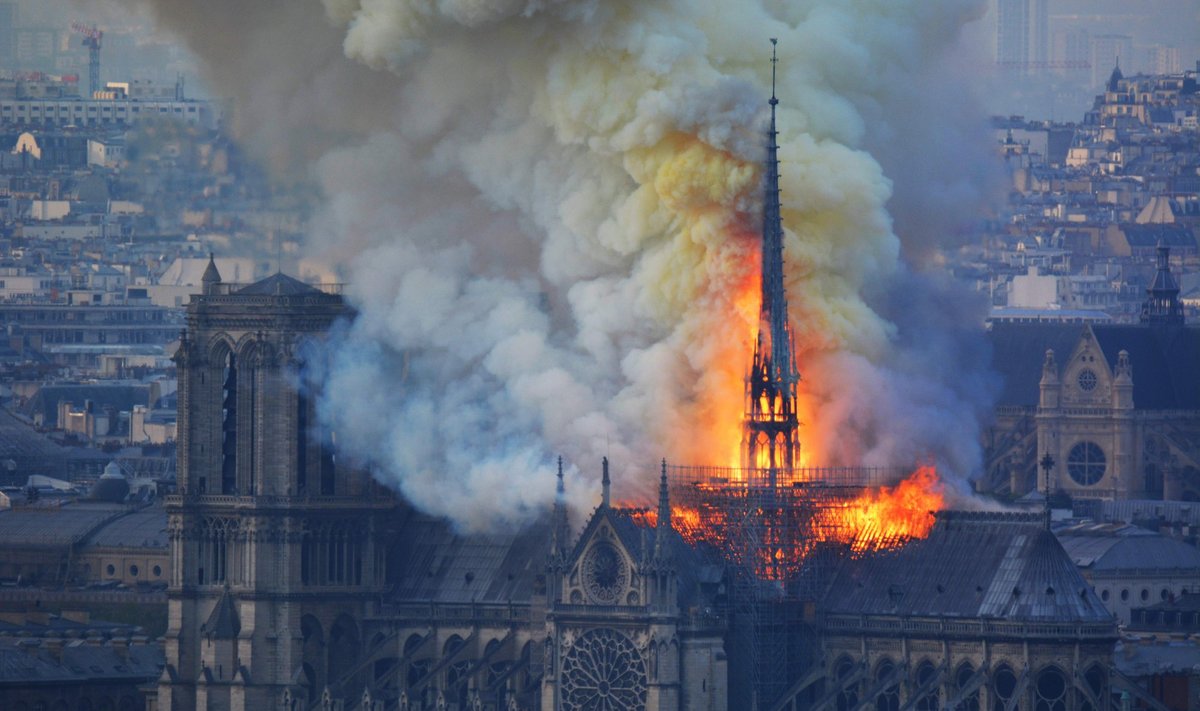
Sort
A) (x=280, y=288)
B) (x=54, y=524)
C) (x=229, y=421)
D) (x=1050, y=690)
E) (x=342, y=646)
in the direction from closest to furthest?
1. (x=1050, y=690)
2. (x=280, y=288)
3. (x=342, y=646)
4. (x=229, y=421)
5. (x=54, y=524)

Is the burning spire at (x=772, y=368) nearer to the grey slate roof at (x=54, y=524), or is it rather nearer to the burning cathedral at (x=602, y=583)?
the burning cathedral at (x=602, y=583)

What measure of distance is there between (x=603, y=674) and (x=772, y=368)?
332 inches

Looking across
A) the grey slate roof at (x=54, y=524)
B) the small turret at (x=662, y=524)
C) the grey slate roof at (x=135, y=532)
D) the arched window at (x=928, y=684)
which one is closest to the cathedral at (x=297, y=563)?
the small turret at (x=662, y=524)

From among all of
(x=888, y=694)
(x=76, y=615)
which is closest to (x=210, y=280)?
(x=76, y=615)

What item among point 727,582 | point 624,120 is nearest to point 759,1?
point 624,120

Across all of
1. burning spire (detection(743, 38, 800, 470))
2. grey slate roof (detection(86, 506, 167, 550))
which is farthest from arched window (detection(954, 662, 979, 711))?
grey slate roof (detection(86, 506, 167, 550))

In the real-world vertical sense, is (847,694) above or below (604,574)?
below

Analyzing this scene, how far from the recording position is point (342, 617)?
6122 inches

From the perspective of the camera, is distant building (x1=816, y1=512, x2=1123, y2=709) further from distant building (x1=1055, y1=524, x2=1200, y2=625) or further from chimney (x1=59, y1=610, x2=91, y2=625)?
chimney (x1=59, y1=610, x2=91, y2=625)

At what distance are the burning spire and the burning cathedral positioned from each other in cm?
7

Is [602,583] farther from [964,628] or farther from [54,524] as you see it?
[54,524]

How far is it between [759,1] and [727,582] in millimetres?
15555

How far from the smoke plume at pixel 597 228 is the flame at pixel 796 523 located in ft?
5.38

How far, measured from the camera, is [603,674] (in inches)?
5704
